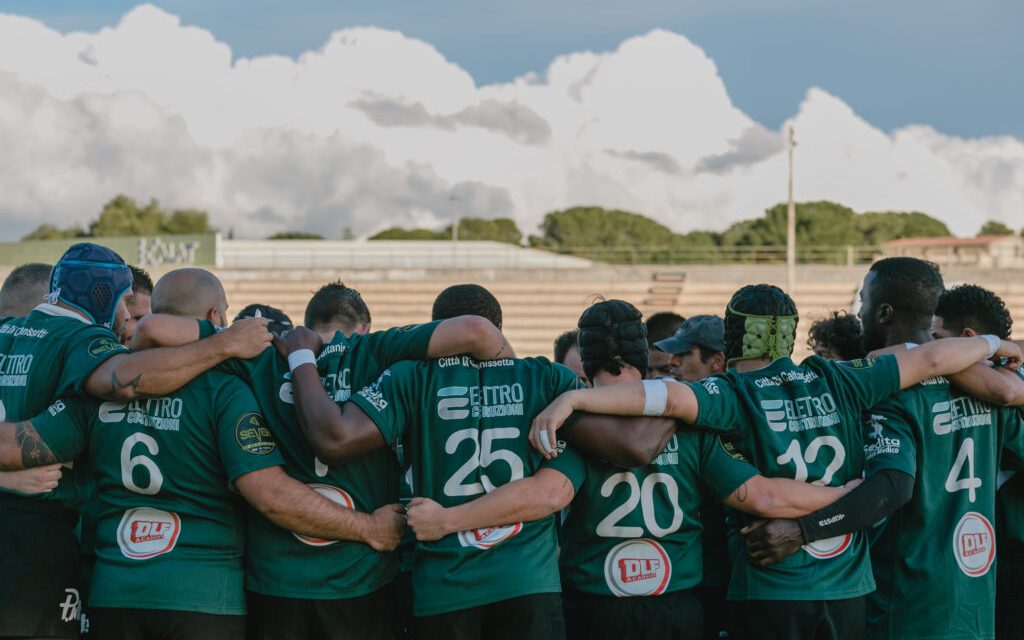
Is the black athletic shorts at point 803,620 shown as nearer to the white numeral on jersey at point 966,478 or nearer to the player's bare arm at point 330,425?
the white numeral on jersey at point 966,478

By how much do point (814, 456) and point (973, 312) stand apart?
126cm

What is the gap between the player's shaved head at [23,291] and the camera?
456cm

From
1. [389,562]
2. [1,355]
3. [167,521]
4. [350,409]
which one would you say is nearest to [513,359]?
[350,409]

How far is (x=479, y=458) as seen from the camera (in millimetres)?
3383

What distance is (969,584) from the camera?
3.86m

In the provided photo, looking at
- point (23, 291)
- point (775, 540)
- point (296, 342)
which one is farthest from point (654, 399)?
point (23, 291)

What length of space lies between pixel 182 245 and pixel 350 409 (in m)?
34.0

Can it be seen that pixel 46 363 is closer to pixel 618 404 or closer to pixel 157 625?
pixel 157 625

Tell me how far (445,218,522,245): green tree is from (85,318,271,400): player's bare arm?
65.1 m

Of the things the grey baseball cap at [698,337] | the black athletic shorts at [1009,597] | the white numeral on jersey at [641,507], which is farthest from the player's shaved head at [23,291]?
the black athletic shorts at [1009,597]

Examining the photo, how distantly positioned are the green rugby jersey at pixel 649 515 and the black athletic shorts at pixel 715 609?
1.25 ft

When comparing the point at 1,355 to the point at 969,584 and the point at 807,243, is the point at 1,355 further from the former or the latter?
the point at 807,243

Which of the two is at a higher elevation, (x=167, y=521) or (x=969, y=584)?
(x=167, y=521)

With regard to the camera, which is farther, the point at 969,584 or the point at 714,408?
the point at 969,584
